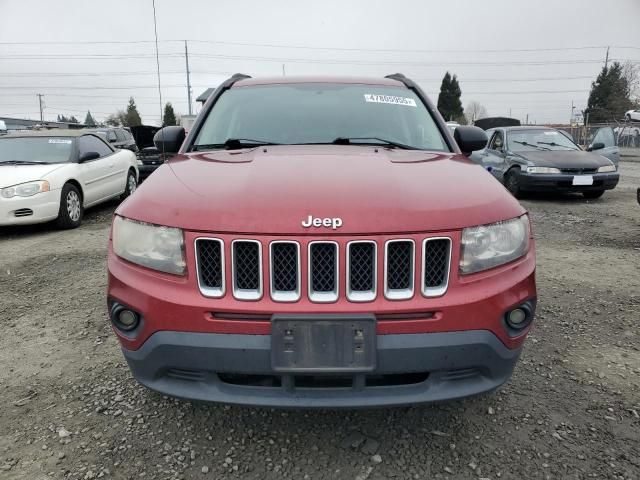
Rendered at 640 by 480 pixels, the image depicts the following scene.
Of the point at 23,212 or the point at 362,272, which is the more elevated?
the point at 362,272

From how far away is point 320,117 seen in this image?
2.97m

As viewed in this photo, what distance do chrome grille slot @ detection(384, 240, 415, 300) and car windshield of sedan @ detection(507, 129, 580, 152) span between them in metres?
8.81

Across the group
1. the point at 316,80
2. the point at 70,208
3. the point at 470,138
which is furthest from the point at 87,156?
the point at 470,138

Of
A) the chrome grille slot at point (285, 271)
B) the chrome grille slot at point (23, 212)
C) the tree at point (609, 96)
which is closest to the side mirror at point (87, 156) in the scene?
the chrome grille slot at point (23, 212)

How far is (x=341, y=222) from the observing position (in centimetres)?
173

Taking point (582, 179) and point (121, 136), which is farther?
point (121, 136)

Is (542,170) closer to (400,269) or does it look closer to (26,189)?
(400,269)

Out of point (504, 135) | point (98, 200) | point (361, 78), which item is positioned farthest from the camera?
point (504, 135)

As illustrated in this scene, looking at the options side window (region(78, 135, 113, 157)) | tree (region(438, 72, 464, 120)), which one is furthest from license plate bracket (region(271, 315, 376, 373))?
tree (region(438, 72, 464, 120))

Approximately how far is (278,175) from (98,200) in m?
6.92

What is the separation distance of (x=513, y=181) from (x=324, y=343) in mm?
8548

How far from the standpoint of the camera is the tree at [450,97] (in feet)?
202

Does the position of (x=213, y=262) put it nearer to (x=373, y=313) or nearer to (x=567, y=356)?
(x=373, y=313)

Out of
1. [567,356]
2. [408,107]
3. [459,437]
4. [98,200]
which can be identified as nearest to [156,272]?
[459,437]
